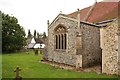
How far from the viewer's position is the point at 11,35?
4784cm

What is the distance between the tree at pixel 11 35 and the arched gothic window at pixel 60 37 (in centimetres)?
2649

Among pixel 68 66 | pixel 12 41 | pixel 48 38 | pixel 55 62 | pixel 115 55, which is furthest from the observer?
pixel 12 41

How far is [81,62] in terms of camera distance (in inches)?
730

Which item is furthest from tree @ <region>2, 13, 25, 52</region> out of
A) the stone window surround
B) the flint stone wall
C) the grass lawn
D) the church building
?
the flint stone wall

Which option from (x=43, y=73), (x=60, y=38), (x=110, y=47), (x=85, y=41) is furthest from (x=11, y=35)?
(x=110, y=47)

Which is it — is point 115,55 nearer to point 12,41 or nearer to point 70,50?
point 70,50

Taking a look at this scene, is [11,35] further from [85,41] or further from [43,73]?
[43,73]

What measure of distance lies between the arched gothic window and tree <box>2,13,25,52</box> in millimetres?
26490

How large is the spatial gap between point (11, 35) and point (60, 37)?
28319 millimetres

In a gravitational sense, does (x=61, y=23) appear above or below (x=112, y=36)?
above

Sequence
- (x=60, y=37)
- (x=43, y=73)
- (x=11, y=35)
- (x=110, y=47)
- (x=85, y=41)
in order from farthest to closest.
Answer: (x=11, y=35)
(x=60, y=37)
(x=85, y=41)
(x=43, y=73)
(x=110, y=47)

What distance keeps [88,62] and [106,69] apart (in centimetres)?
400

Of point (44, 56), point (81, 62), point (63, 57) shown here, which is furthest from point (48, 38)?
point (81, 62)

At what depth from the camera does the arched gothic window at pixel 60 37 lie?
71.4 ft
